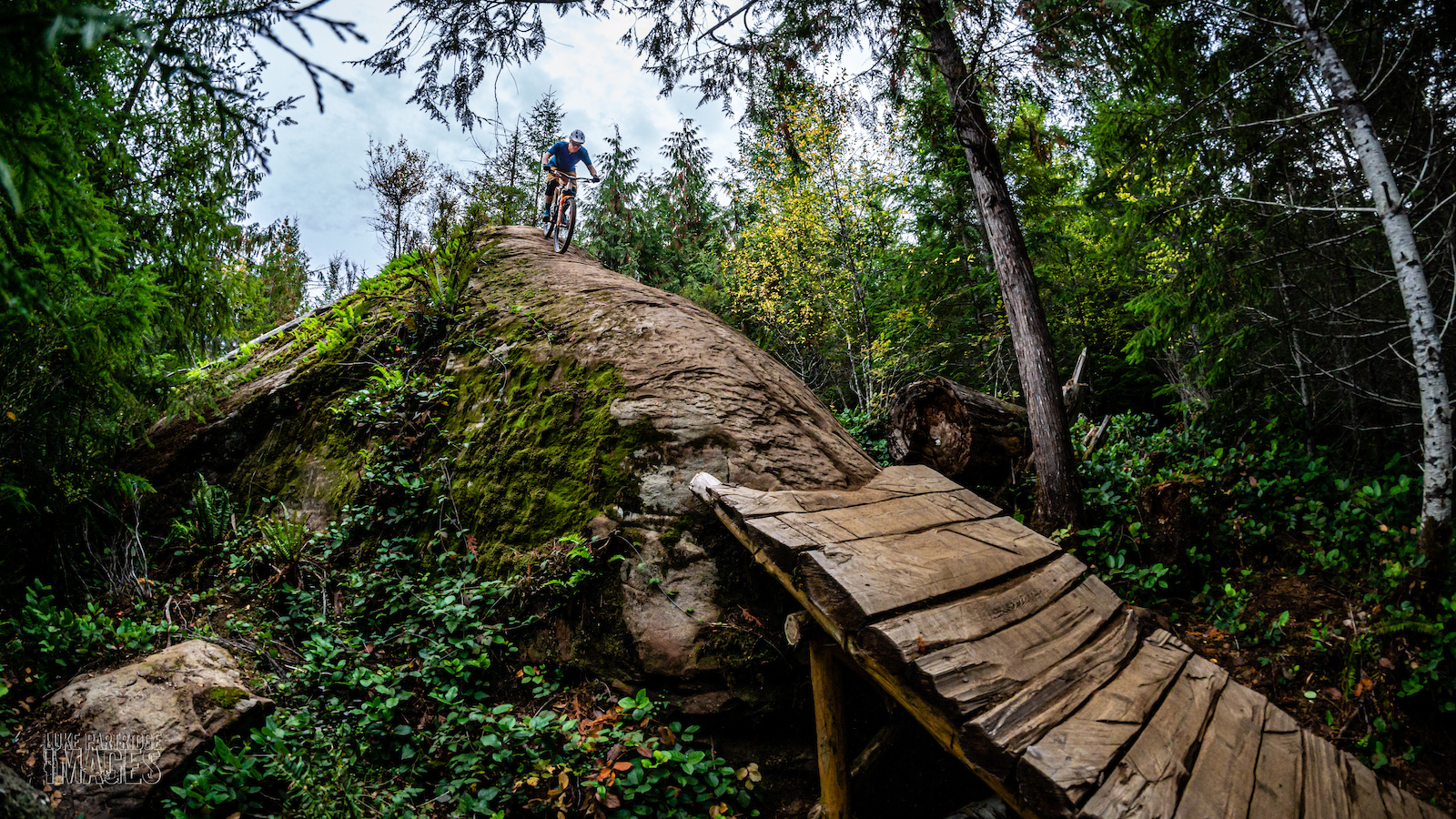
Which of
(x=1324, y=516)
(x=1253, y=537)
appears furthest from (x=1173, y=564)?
(x=1324, y=516)

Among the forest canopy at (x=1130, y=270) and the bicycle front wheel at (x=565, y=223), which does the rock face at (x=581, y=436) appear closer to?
the forest canopy at (x=1130, y=270)

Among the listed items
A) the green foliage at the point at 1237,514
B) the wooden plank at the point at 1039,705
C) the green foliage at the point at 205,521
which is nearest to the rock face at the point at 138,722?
the green foliage at the point at 205,521

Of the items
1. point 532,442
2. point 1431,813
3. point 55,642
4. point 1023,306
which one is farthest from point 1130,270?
point 55,642

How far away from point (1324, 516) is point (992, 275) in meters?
7.19

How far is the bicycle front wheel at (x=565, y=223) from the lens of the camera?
8078 mm

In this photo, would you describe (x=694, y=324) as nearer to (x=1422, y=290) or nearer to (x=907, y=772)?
(x=907, y=772)

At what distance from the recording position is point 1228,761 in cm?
232

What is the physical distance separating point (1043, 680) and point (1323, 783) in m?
1.22

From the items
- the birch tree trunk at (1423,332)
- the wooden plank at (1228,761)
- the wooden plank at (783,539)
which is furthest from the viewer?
the birch tree trunk at (1423,332)

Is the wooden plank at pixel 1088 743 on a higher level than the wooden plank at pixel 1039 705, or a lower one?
lower

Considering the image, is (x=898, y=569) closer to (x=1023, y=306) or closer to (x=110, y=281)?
(x=1023, y=306)

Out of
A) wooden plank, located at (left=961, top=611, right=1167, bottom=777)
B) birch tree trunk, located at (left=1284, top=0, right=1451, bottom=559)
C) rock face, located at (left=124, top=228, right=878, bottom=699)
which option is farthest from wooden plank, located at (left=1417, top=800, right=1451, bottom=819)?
rock face, located at (left=124, top=228, right=878, bottom=699)

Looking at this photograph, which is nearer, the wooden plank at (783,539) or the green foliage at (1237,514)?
the wooden plank at (783,539)

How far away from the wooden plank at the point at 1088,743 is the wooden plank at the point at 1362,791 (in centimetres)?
67
